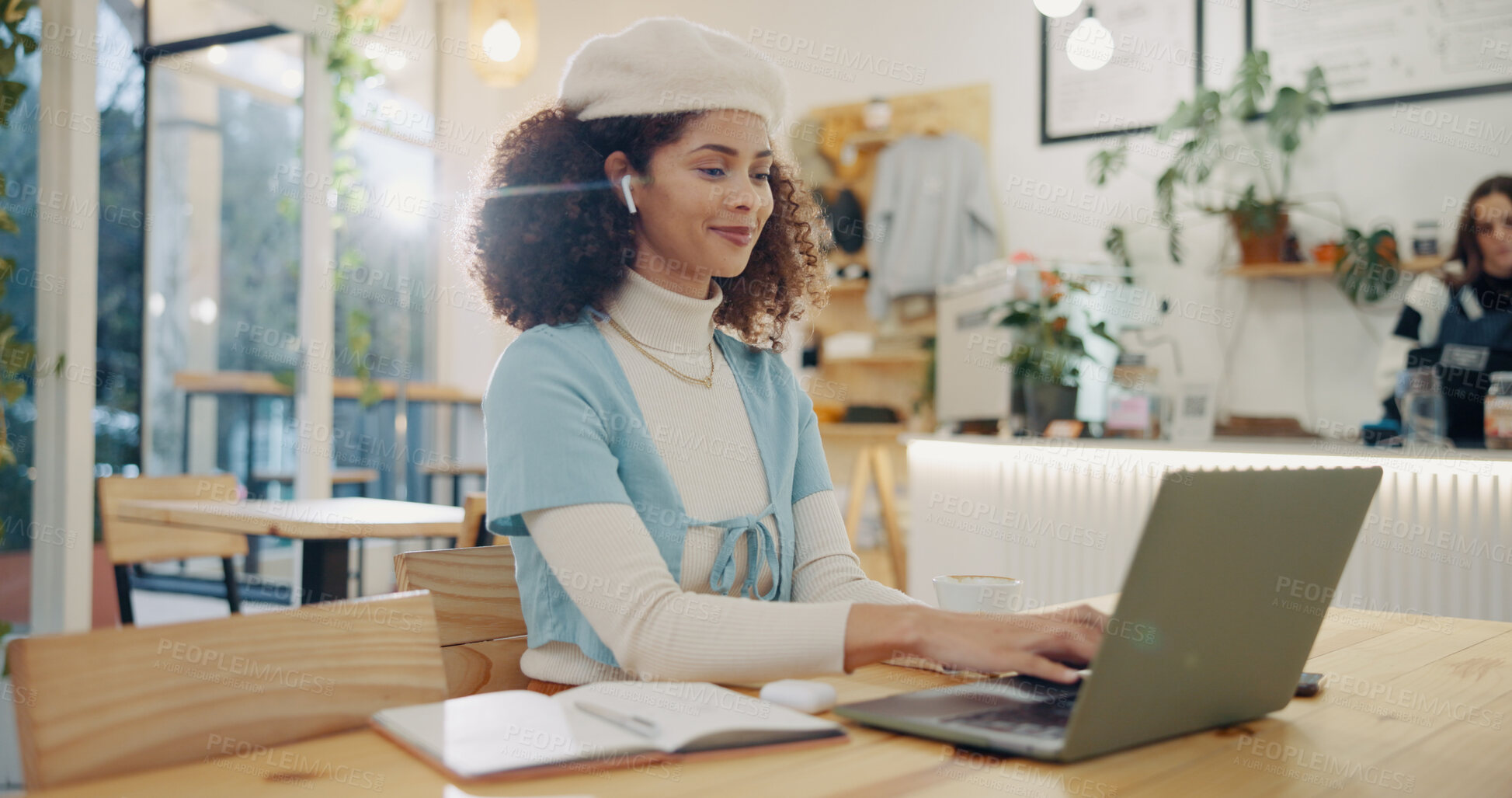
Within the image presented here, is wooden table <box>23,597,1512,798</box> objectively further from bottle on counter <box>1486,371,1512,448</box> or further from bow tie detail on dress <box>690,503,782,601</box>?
bottle on counter <box>1486,371,1512,448</box>

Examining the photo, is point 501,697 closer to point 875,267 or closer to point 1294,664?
point 1294,664

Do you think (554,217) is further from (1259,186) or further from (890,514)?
(1259,186)

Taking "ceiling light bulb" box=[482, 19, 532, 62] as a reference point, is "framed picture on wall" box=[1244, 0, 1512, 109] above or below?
above

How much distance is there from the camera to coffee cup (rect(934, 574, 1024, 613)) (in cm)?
105

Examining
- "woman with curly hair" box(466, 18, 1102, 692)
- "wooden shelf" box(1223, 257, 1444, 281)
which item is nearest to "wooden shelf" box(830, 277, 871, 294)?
"wooden shelf" box(1223, 257, 1444, 281)

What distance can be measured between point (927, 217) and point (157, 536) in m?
3.21

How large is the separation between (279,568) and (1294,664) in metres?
4.39

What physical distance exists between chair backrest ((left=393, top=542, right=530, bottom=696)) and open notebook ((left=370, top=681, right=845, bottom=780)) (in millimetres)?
308

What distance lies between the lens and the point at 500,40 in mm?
3465

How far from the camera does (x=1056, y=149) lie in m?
4.54

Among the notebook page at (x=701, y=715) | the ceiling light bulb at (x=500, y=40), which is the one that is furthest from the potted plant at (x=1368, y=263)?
the notebook page at (x=701, y=715)

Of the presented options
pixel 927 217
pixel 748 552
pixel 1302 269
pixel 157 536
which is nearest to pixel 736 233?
pixel 748 552

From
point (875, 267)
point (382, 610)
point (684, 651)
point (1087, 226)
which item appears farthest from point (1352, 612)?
point (875, 267)

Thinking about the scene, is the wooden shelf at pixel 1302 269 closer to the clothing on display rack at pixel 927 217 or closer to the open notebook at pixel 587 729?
the clothing on display rack at pixel 927 217
